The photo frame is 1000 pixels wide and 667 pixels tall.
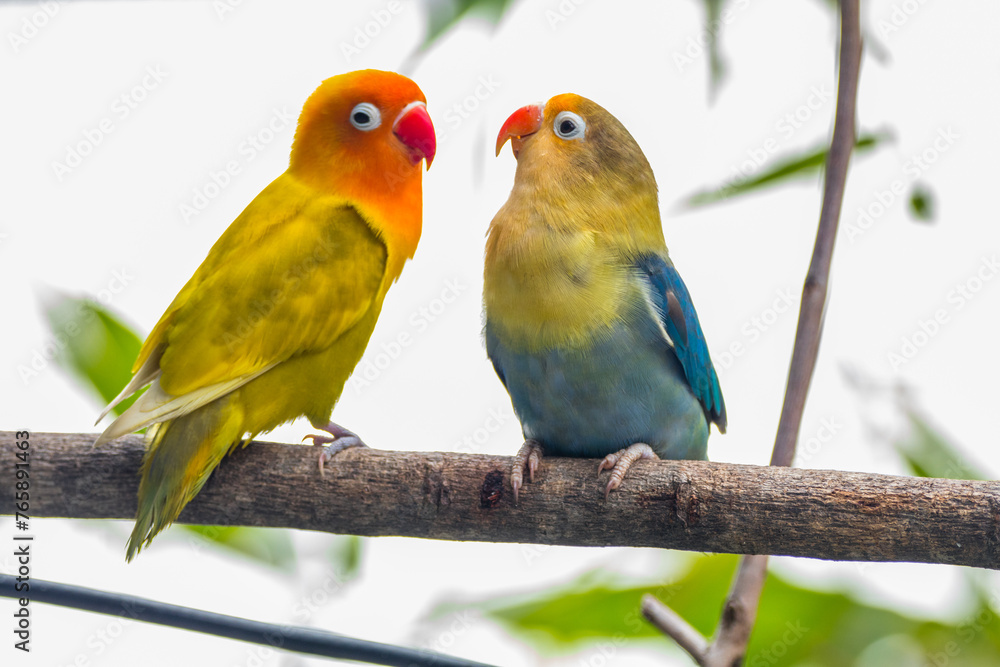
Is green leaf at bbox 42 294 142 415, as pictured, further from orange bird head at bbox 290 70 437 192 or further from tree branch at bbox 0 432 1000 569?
orange bird head at bbox 290 70 437 192

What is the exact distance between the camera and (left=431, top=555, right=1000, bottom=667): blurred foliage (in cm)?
172

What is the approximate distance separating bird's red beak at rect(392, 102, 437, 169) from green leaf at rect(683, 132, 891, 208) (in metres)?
0.53

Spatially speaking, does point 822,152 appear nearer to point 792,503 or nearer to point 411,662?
point 792,503

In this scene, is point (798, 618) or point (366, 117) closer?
point (366, 117)

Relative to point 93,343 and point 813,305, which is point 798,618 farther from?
point 93,343

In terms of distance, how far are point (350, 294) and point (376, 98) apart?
377mm

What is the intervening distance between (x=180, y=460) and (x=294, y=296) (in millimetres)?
339

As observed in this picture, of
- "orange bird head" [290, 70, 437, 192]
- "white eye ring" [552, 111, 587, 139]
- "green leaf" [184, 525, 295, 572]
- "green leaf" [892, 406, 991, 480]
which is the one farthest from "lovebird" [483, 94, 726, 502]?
"green leaf" [184, 525, 295, 572]

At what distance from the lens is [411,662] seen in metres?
0.98

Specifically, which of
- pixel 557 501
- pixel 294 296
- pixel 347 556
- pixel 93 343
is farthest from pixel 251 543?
pixel 557 501

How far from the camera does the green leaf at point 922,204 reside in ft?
5.55

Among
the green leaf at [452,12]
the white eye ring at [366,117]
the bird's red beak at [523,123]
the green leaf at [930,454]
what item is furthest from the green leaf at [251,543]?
the green leaf at [930,454]

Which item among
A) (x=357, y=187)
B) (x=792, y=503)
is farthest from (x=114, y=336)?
(x=792, y=503)

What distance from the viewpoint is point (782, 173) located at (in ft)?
5.57
